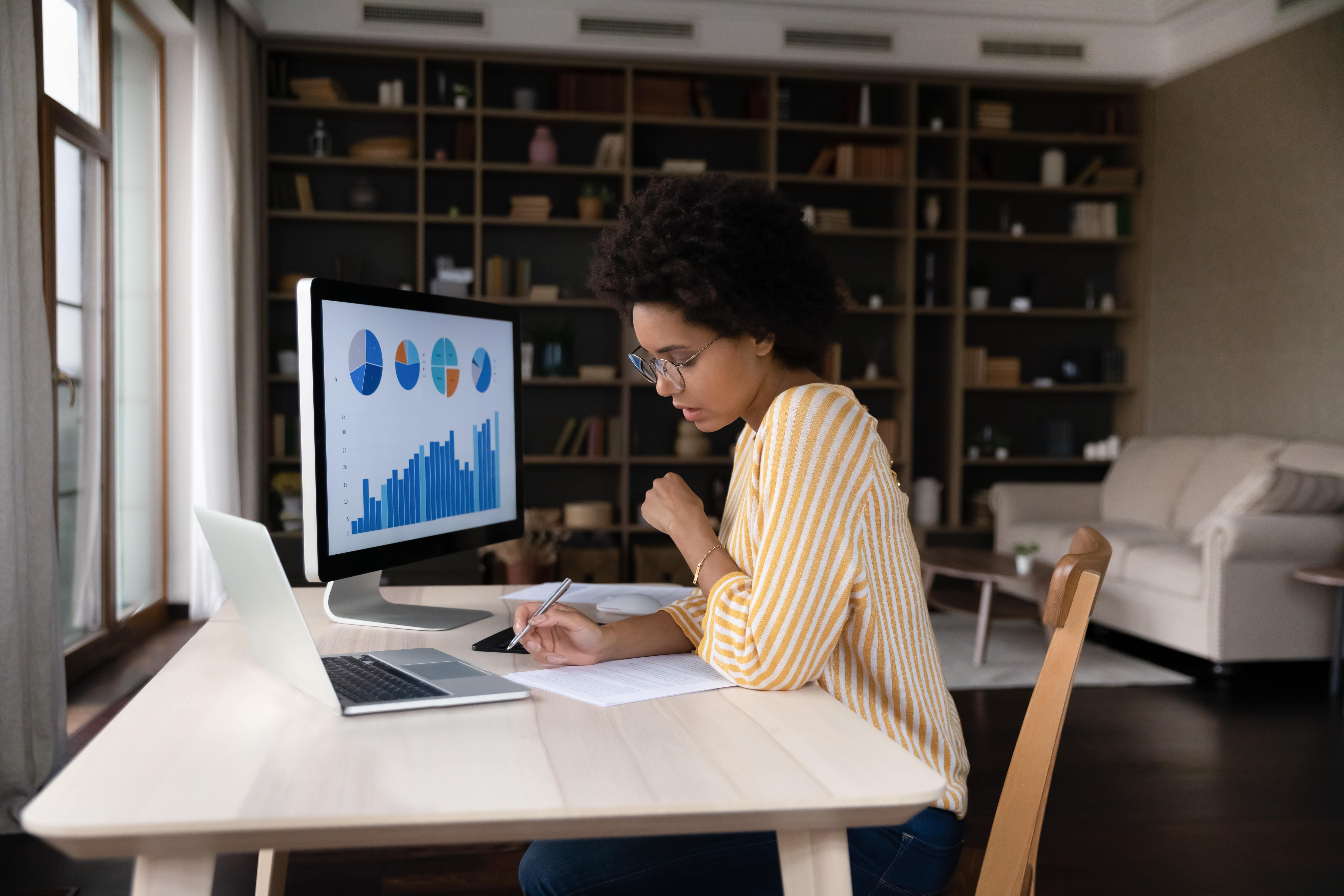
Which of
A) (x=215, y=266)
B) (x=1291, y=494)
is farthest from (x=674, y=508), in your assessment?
(x=215, y=266)

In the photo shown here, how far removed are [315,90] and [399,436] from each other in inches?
173

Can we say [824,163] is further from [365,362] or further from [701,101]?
[365,362]

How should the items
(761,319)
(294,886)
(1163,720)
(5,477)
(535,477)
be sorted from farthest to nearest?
(535,477) < (1163,720) < (5,477) < (294,886) < (761,319)

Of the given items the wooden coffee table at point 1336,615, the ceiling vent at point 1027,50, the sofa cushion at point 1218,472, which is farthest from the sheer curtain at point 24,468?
the ceiling vent at point 1027,50

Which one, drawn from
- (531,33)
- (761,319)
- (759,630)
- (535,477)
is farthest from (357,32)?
(759,630)

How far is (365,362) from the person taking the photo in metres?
1.33

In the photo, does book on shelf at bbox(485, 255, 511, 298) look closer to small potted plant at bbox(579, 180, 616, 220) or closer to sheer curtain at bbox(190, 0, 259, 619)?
small potted plant at bbox(579, 180, 616, 220)

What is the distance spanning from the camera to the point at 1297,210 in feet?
16.1

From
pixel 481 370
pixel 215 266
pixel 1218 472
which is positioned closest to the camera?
pixel 481 370

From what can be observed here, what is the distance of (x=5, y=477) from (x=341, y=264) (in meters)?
3.00

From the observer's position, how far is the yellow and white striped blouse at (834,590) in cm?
102

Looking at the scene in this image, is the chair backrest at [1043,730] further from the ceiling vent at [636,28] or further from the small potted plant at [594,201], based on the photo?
the ceiling vent at [636,28]

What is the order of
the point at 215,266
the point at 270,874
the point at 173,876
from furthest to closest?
the point at 215,266, the point at 270,874, the point at 173,876

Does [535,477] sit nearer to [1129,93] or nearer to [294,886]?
[294,886]
